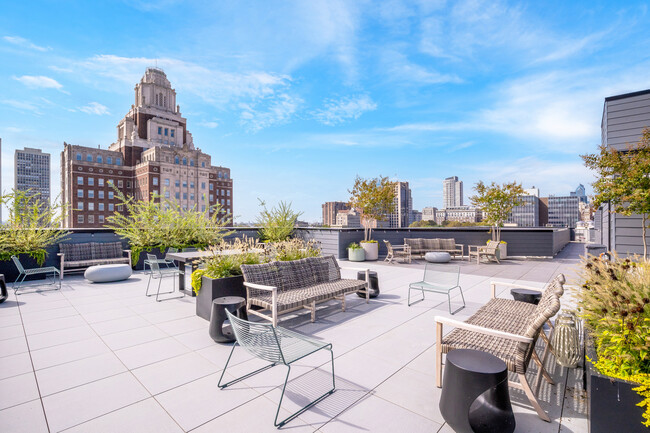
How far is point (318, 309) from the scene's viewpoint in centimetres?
479

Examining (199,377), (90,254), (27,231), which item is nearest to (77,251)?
(90,254)

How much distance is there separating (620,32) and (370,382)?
35.1 ft

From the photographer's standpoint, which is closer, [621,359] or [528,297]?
[621,359]

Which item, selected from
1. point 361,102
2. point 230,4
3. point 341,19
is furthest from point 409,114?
point 230,4

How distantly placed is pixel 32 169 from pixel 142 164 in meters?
72.4

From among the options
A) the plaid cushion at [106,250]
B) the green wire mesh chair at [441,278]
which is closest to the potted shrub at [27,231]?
the plaid cushion at [106,250]

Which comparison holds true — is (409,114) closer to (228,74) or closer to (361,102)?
(361,102)

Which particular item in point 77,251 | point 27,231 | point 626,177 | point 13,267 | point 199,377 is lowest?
point 199,377

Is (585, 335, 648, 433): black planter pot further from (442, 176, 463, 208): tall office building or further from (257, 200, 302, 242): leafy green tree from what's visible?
(442, 176, 463, 208): tall office building

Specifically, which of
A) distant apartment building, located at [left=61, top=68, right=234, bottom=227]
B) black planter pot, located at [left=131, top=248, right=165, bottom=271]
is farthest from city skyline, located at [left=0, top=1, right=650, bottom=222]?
distant apartment building, located at [left=61, top=68, right=234, bottom=227]

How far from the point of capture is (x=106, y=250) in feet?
26.6

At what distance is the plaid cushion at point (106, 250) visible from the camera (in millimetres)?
7961

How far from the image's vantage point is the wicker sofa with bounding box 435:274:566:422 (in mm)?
2086

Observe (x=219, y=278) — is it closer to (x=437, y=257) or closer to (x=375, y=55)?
(x=437, y=257)
